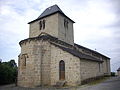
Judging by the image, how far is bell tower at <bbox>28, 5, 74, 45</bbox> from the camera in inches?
956

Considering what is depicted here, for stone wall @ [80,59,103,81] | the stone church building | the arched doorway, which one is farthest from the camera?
the arched doorway

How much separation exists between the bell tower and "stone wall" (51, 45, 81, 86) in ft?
21.0

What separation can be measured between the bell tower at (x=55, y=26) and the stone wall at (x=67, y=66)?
641 centimetres

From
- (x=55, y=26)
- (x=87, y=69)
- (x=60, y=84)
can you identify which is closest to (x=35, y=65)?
(x=60, y=84)

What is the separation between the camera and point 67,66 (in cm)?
1683

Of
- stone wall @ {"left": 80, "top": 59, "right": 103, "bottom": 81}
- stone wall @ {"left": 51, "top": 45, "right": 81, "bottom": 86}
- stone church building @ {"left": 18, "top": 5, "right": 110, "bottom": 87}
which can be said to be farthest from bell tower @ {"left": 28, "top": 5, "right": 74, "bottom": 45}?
stone wall @ {"left": 80, "top": 59, "right": 103, "bottom": 81}

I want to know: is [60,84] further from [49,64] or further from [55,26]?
[55,26]

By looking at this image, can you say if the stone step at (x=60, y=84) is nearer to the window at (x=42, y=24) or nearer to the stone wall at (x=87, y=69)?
the stone wall at (x=87, y=69)

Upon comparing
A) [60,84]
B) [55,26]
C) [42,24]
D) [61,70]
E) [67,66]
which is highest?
[42,24]

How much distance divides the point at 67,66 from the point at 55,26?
30.8 feet

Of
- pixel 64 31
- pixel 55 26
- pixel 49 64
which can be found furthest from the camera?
pixel 64 31

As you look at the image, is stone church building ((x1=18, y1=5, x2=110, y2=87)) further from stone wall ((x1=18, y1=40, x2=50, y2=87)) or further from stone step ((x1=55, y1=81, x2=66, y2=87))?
stone step ((x1=55, y1=81, x2=66, y2=87))

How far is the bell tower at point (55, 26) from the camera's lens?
24.3m

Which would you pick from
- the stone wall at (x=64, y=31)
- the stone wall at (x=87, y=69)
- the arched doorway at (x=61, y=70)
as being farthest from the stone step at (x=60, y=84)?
the stone wall at (x=64, y=31)
